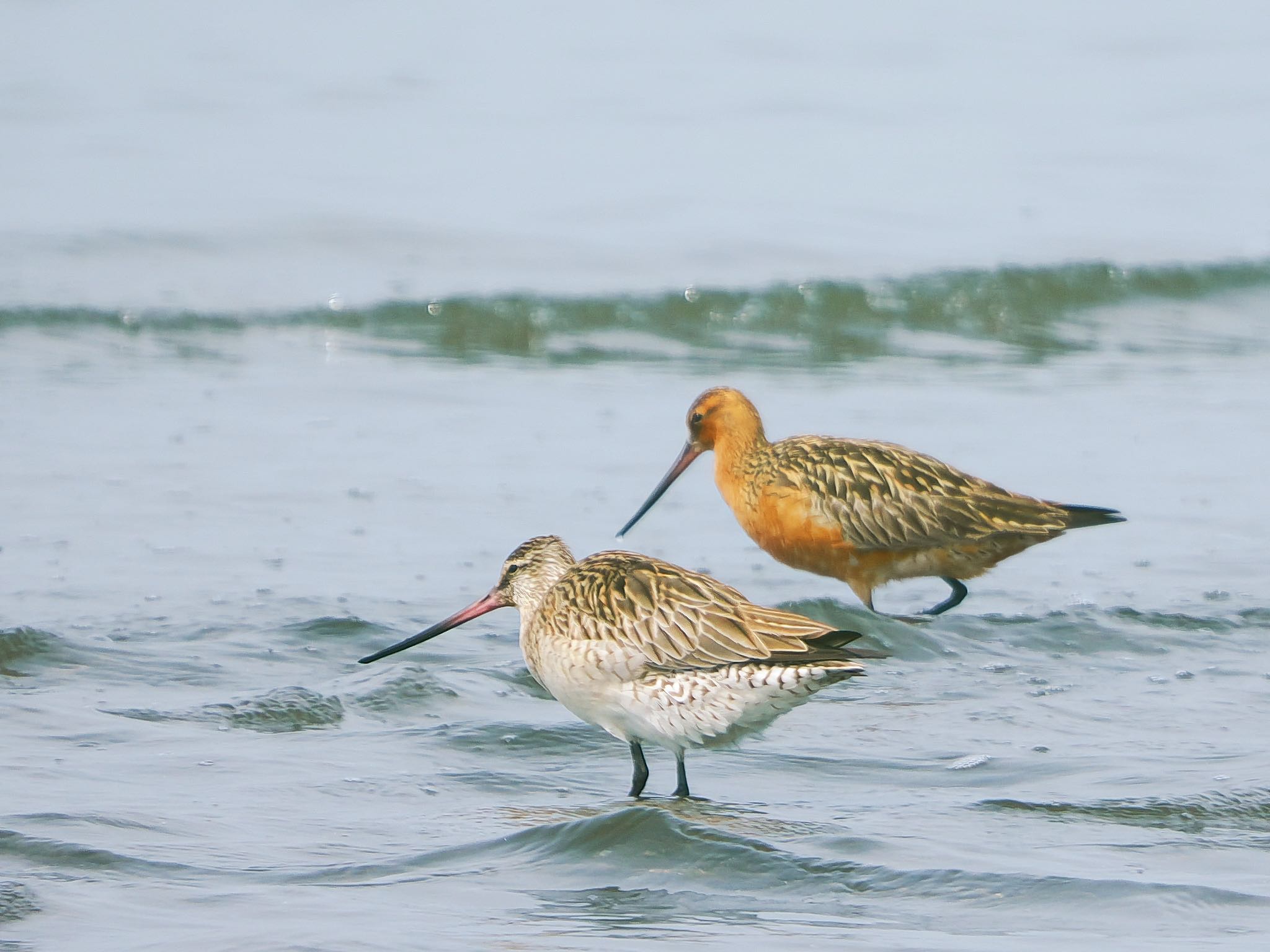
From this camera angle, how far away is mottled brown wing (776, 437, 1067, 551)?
7.60 meters

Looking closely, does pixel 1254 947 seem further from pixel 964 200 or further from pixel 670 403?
pixel 964 200

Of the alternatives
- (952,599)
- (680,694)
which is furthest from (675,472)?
(680,694)

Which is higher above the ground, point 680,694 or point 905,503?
point 905,503

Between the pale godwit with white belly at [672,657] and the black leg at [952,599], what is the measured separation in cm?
212

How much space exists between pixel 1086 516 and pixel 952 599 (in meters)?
0.60

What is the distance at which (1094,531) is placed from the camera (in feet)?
28.7

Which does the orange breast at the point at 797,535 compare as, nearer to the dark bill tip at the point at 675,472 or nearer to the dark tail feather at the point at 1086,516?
the dark bill tip at the point at 675,472

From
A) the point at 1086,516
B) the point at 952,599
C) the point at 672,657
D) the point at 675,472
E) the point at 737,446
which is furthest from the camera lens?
the point at 675,472

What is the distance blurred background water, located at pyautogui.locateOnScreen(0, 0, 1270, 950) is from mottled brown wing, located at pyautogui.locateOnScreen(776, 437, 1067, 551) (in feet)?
1.04

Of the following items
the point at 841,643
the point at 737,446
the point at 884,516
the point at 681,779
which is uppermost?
the point at 737,446

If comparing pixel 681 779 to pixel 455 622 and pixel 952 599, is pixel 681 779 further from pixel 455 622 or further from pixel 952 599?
pixel 952 599

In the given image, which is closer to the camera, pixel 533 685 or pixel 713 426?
pixel 533 685

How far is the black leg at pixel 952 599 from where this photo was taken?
25.1 ft

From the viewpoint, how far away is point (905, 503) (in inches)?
301
